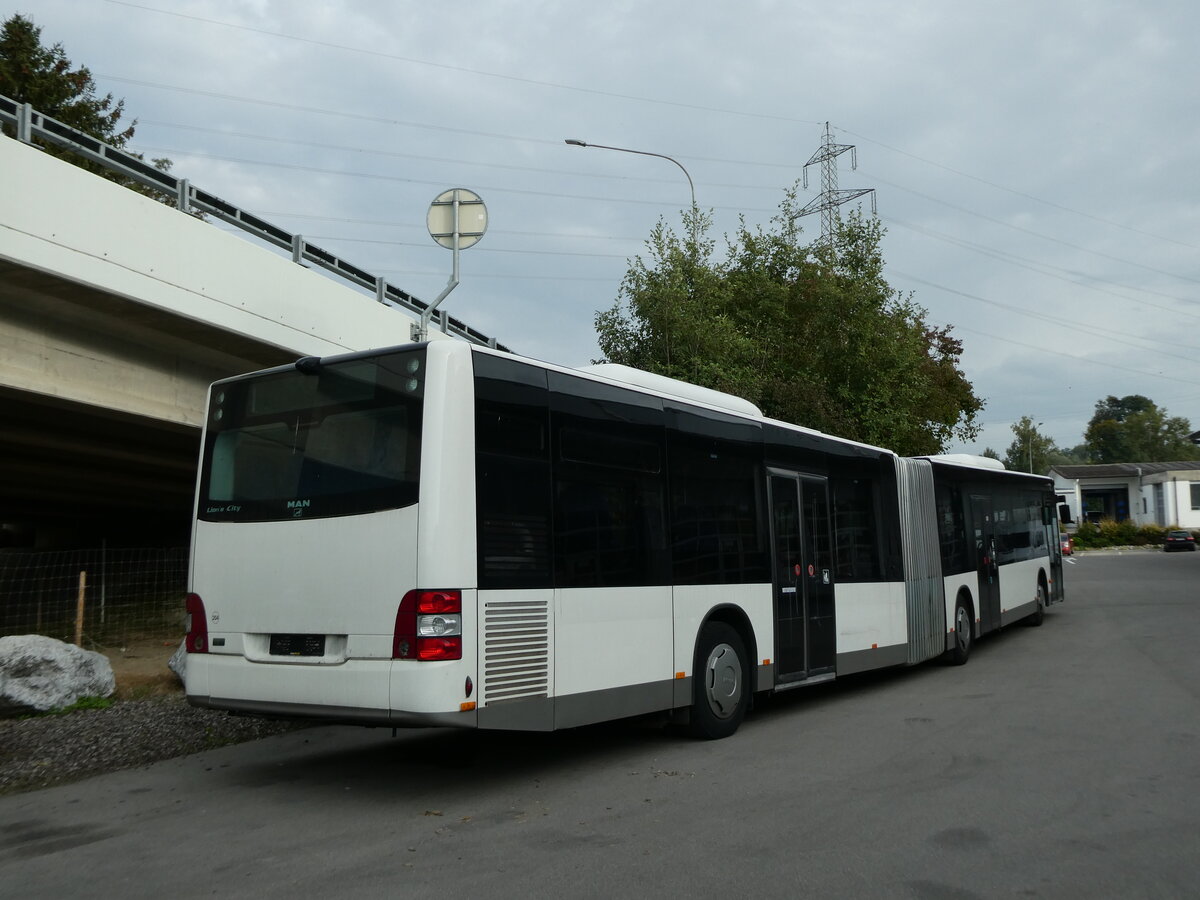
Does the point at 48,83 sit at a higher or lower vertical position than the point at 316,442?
higher

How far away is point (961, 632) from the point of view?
1552 centimetres

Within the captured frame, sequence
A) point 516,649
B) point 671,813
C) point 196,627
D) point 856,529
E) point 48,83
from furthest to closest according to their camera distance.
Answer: point 48,83 < point 856,529 < point 196,627 < point 516,649 < point 671,813

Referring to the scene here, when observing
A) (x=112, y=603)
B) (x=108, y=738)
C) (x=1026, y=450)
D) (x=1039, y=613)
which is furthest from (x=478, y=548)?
(x=1026, y=450)

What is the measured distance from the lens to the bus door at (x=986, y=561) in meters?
16.9

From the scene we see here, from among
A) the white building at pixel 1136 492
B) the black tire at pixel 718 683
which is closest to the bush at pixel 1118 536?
the white building at pixel 1136 492

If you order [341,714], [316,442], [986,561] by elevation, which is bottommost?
[341,714]

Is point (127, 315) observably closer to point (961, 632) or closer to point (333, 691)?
point (333, 691)

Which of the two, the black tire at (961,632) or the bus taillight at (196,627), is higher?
the bus taillight at (196,627)

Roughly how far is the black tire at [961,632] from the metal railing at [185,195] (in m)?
8.72

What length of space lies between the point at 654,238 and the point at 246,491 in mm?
20620

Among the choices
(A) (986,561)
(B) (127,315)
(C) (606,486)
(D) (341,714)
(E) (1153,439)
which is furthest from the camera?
(E) (1153,439)

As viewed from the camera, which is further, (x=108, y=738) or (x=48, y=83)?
(x=48, y=83)

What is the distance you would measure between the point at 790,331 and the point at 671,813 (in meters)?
26.9

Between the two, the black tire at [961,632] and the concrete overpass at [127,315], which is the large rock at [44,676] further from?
the black tire at [961,632]
